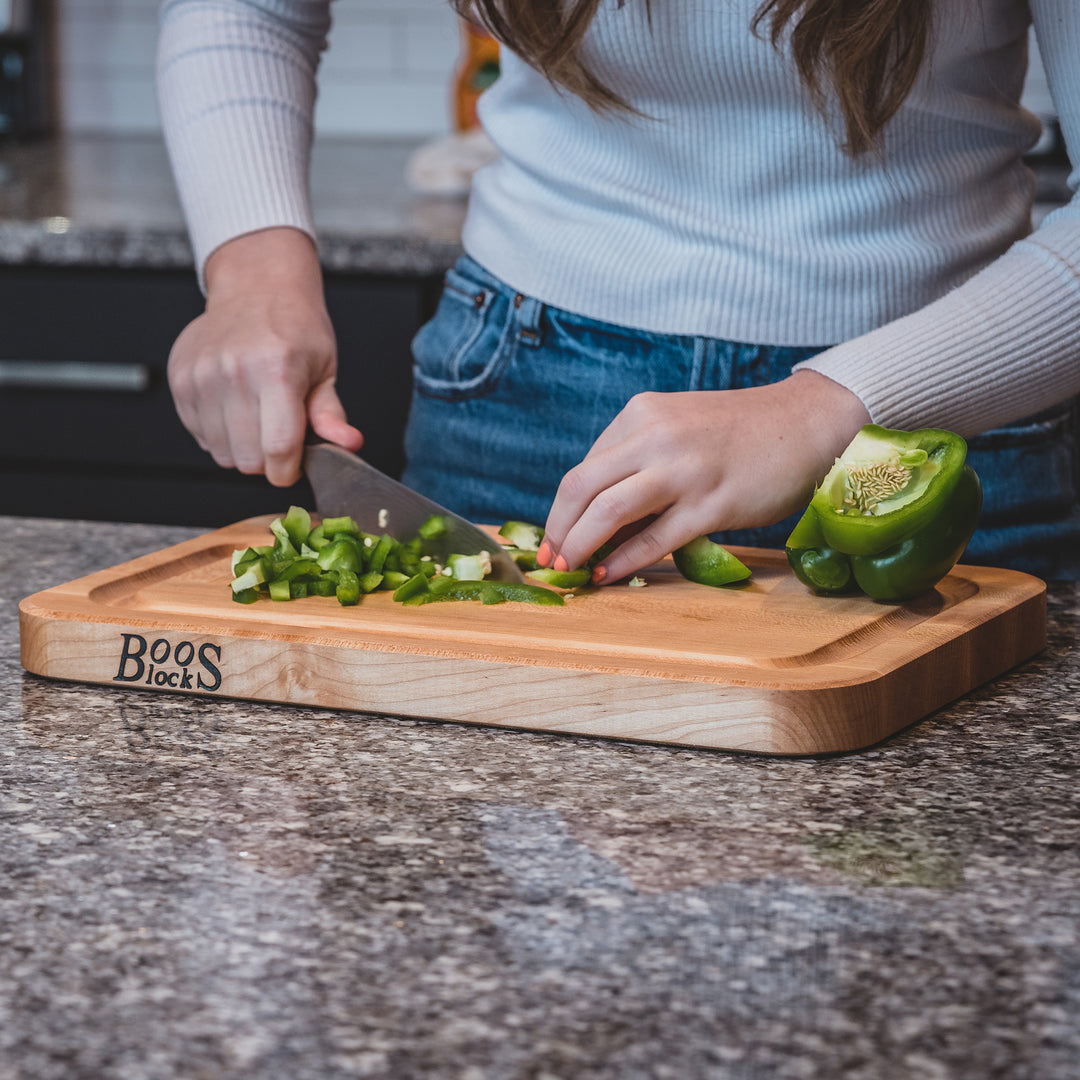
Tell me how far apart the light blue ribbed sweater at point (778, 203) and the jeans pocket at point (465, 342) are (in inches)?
1.1

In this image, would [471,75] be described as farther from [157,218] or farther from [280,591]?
[280,591]

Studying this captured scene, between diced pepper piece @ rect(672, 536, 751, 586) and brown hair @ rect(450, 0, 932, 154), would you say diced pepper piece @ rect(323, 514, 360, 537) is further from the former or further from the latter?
brown hair @ rect(450, 0, 932, 154)

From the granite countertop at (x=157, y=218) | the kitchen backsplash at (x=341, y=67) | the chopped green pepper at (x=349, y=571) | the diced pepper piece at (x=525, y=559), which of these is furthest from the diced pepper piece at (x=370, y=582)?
the kitchen backsplash at (x=341, y=67)

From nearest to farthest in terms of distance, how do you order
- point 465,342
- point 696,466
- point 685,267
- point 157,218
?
point 696,466
point 685,267
point 465,342
point 157,218

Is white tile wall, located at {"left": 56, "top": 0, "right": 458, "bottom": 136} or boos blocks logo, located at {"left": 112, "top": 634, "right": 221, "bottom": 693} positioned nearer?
boos blocks logo, located at {"left": 112, "top": 634, "right": 221, "bottom": 693}

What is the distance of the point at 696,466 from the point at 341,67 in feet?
8.01

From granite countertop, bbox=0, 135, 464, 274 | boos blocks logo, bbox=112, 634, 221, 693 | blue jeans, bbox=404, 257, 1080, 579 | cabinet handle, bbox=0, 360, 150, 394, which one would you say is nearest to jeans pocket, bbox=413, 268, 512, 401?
blue jeans, bbox=404, 257, 1080, 579

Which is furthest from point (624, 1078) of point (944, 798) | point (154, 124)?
point (154, 124)

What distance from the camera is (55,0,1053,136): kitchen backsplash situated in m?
3.10

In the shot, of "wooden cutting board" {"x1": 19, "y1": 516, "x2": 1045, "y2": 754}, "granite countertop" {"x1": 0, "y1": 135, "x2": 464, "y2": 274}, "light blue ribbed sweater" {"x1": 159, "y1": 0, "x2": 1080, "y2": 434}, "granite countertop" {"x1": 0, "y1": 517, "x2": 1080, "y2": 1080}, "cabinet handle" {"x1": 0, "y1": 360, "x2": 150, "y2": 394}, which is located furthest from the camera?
"cabinet handle" {"x1": 0, "y1": 360, "x2": 150, "y2": 394}

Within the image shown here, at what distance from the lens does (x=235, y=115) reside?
4.36 feet

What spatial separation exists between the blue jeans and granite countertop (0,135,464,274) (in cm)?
61

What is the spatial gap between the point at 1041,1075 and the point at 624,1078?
0.14 meters

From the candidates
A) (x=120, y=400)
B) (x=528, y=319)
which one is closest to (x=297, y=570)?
(x=528, y=319)
